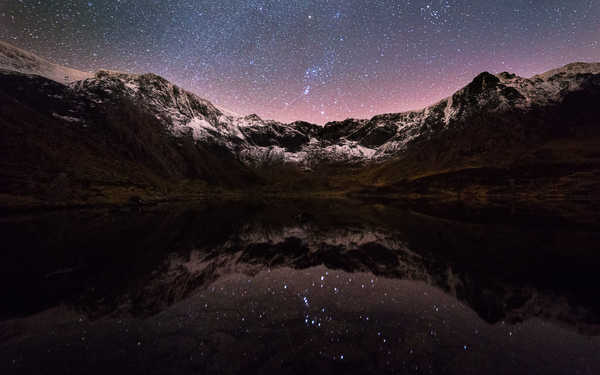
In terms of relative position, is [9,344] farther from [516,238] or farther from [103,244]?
[516,238]

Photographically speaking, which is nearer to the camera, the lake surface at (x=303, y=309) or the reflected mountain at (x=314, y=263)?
the lake surface at (x=303, y=309)

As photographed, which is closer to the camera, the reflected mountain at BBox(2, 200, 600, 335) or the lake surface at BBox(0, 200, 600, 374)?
the lake surface at BBox(0, 200, 600, 374)

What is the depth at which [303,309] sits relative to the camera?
14.6 m

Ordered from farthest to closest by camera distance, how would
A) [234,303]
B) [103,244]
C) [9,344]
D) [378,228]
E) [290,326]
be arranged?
1. [378,228]
2. [103,244]
3. [234,303]
4. [290,326]
5. [9,344]

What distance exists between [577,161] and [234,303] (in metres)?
278

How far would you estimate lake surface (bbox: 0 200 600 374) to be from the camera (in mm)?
9734

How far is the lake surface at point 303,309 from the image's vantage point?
383 inches

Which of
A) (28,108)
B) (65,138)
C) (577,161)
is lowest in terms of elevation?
(577,161)

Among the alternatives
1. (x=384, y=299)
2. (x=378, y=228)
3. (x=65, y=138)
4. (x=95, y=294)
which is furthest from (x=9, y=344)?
(x=65, y=138)

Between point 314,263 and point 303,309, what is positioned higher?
point 303,309

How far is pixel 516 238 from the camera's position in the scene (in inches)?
1299

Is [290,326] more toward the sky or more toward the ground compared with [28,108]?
more toward the ground

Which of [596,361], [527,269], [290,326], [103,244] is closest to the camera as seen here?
[596,361]

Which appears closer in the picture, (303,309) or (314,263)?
(303,309)
